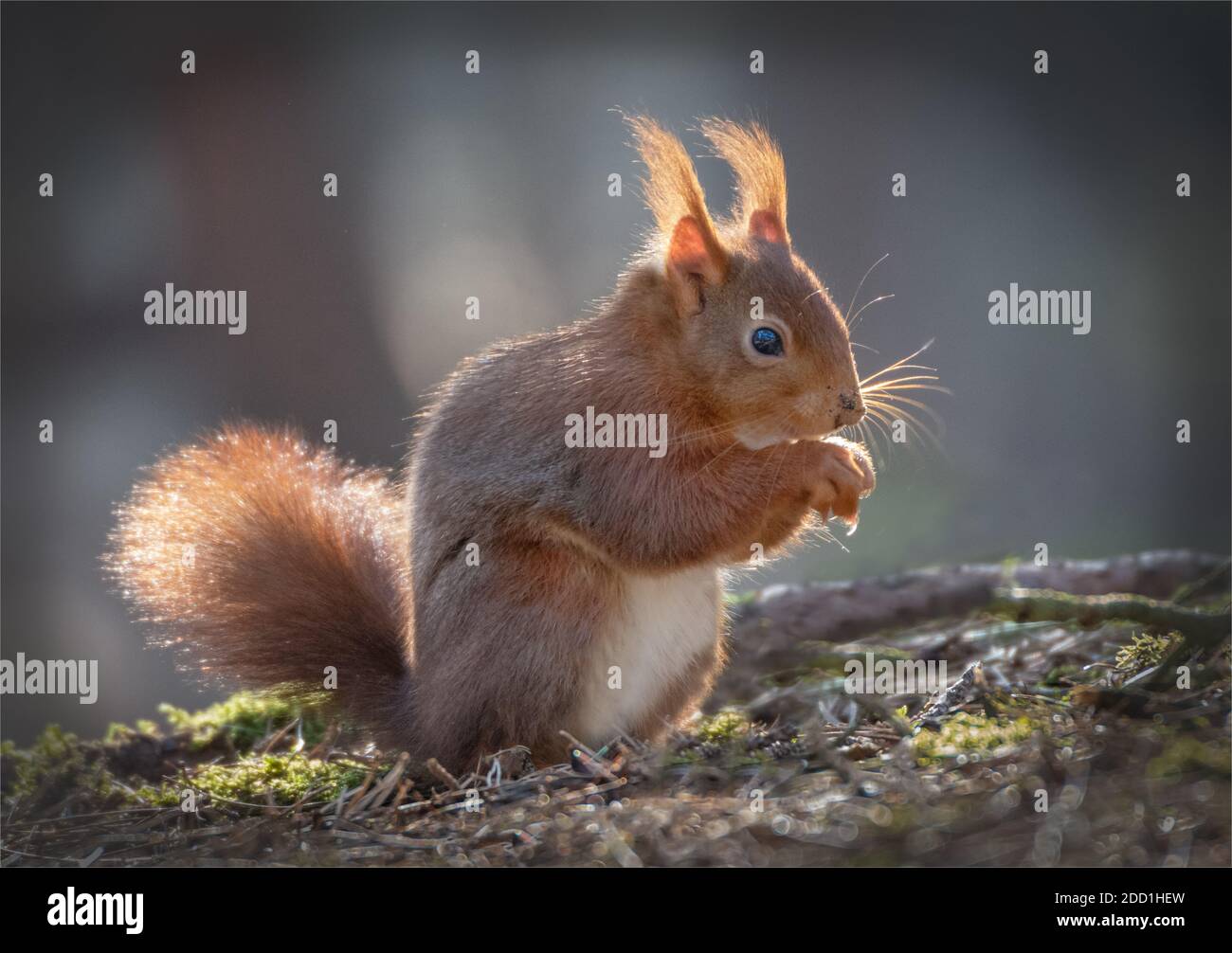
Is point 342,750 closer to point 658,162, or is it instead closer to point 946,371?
point 658,162

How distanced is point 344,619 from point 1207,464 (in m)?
4.67

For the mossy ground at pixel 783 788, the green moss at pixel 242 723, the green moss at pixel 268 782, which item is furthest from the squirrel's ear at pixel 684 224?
the green moss at pixel 242 723

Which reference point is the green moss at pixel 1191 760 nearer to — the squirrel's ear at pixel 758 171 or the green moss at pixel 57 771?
the squirrel's ear at pixel 758 171

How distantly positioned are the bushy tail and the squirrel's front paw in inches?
44.8

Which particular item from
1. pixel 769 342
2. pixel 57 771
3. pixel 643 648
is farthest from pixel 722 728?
pixel 57 771

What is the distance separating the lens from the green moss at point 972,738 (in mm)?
2127

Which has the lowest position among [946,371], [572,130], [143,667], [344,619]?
[143,667]

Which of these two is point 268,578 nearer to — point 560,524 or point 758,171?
point 560,524

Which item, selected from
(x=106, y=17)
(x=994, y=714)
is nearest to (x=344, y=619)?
Answer: (x=994, y=714)

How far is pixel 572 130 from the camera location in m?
4.83

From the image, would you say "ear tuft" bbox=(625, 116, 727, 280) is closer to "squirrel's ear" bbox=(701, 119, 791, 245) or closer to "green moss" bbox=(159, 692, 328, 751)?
"squirrel's ear" bbox=(701, 119, 791, 245)

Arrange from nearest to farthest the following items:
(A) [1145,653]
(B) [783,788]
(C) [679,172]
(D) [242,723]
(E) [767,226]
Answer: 1. (B) [783,788]
2. (A) [1145,653]
3. (C) [679,172]
4. (E) [767,226]
5. (D) [242,723]

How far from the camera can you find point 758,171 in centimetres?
324

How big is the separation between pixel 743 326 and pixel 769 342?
8 centimetres
